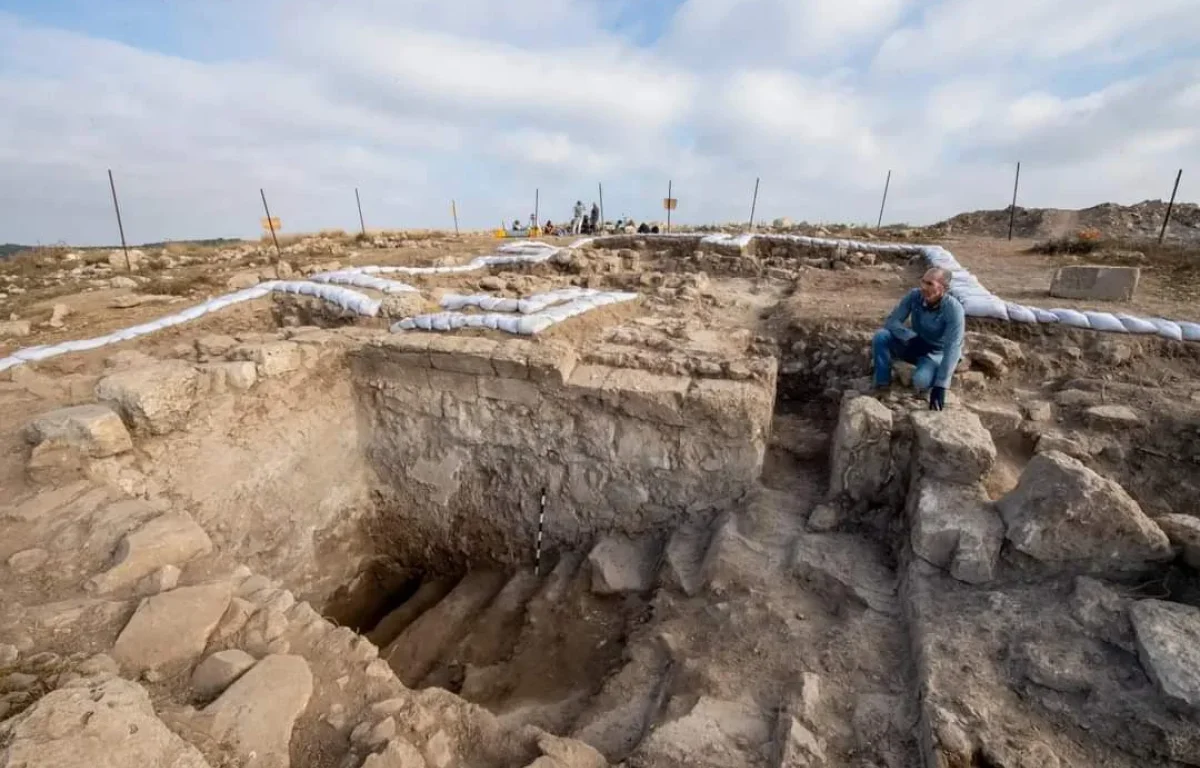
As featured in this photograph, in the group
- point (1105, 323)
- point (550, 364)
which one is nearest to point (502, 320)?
point (550, 364)

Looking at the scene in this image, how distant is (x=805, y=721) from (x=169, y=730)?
7.95 feet

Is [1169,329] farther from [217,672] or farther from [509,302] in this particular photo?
[217,672]

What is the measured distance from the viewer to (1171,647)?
2.12 metres

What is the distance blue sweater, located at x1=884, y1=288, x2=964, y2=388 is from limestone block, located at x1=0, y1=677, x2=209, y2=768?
4.60m

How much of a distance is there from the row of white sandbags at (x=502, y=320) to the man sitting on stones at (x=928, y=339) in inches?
111

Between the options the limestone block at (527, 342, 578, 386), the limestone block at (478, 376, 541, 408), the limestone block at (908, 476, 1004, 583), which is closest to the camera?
the limestone block at (908, 476, 1004, 583)

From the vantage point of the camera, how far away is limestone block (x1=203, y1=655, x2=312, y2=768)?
6.49 ft

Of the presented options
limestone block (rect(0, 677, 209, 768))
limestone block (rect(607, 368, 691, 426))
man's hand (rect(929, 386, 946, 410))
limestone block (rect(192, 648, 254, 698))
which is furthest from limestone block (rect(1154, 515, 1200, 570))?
limestone block (rect(192, 648, 254, 698))

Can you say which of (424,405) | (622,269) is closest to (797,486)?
(424,405)

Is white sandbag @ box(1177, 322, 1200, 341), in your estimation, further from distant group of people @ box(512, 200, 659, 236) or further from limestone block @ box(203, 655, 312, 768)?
distant group of people @ box(512, 200, 659, 236)

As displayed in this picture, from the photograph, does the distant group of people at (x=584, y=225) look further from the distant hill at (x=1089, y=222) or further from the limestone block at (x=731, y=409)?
the limestone block at (x=731, y=409)

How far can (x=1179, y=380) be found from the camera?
4621 mm

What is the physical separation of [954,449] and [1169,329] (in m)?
3.69

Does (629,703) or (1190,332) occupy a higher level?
(1190,332)
